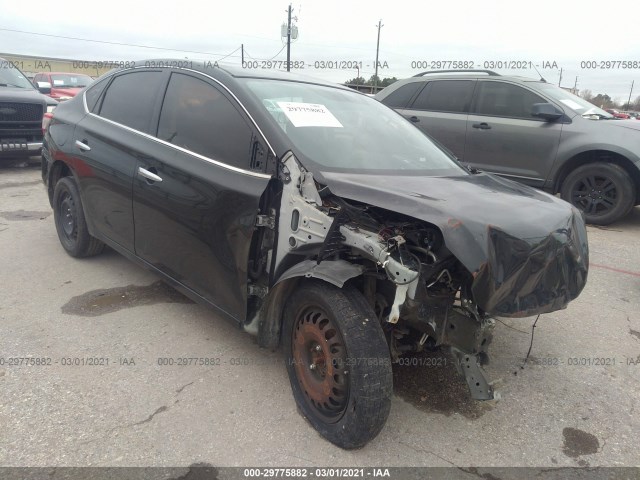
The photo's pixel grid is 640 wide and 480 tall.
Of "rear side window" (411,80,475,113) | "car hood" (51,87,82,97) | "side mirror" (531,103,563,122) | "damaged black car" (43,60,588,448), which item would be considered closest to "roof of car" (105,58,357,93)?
"damaged black car" (43,60,588,448)

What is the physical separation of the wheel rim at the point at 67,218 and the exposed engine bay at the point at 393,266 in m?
2.71

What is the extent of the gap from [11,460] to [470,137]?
20.2 feet

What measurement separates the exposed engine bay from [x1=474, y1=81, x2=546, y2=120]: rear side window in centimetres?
478

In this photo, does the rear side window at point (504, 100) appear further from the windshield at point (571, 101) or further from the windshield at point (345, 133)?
the windshield at point (345, 133)

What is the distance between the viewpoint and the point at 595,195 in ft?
19.8

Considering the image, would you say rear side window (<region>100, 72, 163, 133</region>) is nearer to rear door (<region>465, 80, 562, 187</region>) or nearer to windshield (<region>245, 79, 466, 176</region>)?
windshield (<region>245, 79, 466, 176</region>)

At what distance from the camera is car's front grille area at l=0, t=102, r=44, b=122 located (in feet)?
26.2

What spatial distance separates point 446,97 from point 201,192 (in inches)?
204

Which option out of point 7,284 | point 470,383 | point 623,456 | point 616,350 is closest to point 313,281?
point 470,383

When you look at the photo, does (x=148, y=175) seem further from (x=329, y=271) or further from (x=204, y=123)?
(x=329, y=271)

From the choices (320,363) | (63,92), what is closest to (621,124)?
(320,363)

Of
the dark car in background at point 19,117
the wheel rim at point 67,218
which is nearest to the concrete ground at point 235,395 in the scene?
the wheel rim at point 67,218

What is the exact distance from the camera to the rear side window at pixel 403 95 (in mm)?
7358

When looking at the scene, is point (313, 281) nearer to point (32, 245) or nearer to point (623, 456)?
point (623, 456)
